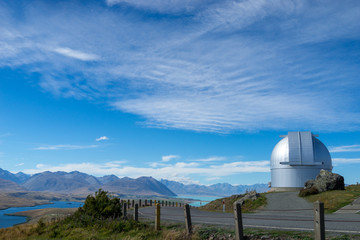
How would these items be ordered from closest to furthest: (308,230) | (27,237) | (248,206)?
(308,230) → (27,237) → (248,206)

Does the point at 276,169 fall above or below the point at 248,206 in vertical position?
above

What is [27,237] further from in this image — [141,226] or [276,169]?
[276,169]

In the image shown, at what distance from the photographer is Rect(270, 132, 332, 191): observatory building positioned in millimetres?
48656

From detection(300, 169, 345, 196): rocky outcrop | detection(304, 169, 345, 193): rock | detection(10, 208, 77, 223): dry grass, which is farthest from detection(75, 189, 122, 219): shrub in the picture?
detection(304, 169, 345, 193): rock

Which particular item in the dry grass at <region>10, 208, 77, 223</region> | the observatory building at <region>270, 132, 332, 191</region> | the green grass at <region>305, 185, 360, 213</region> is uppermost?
the observatory building at <region>270, 132, 332, 191</region>

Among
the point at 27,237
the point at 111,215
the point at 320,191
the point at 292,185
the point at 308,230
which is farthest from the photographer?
the point at 292,185

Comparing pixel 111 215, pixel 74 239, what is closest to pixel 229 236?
pixel 74 239

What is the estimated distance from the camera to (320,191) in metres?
35.1

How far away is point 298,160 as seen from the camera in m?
48.8

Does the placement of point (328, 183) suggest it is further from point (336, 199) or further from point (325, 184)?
point (336, 199)

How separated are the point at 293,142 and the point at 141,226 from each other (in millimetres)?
38912

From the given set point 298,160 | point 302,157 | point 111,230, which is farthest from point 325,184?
point 111,230

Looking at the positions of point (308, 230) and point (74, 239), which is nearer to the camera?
point (308, 230)

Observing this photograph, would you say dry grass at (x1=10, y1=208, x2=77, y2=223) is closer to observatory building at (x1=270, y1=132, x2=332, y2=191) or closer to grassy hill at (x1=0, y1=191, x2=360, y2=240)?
grassy hill at (x1=0, y1=191, x2=360, y2=240)
